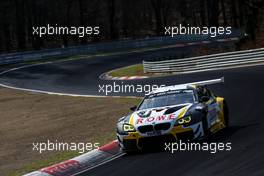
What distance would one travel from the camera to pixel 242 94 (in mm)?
20031

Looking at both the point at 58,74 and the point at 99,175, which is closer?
the point at 99,175

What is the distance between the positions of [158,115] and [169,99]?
4.02ft

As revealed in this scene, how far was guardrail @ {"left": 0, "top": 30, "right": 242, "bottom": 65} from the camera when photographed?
160ft

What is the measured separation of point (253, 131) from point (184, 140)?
6.33 ft

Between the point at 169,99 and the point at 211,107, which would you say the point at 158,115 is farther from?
the point at 211,107

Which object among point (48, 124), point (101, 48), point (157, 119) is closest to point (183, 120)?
point (157, 119)

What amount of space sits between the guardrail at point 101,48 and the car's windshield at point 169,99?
35.6 m

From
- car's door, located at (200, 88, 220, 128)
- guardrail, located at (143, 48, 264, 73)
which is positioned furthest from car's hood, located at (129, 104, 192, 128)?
guardrail, located at (143, 48, 264, 73)

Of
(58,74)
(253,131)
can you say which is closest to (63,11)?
(58,74)

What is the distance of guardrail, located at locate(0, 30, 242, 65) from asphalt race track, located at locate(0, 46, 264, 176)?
1325 centimetres

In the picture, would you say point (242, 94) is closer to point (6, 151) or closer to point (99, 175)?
point (6, 151)

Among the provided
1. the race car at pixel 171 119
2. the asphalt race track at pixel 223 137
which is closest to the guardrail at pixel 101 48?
the asphalt race track at pixel 223 137

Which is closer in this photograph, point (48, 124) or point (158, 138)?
point (158, 138)

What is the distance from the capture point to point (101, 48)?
54.7m
